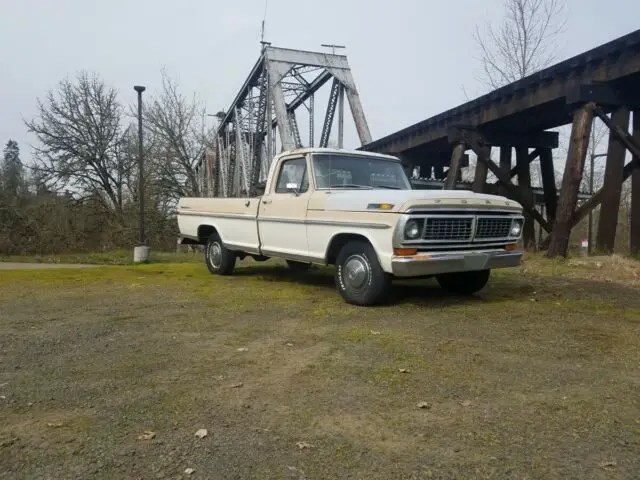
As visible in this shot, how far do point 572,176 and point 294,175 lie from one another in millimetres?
5453

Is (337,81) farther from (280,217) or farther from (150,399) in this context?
(150,399)

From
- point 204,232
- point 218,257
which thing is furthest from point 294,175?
point 204,232

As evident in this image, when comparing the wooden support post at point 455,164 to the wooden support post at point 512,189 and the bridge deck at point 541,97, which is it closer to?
the wooden support post at point 512,189

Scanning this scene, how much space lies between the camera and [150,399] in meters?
3.16

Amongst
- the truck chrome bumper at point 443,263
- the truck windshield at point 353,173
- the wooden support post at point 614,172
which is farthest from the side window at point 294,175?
the wooden support post at point 614,172

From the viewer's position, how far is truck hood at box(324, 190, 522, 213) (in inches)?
221

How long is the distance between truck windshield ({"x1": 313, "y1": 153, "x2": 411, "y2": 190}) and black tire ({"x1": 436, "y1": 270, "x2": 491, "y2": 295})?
139 cm

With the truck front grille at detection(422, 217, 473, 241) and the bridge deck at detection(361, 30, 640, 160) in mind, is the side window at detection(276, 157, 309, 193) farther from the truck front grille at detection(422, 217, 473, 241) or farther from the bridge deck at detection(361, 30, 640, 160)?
the bridge deck at detection(361, 30, 640, 160)

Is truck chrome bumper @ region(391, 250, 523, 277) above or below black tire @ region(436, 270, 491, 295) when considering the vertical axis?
above

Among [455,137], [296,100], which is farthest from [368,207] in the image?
[296,100]

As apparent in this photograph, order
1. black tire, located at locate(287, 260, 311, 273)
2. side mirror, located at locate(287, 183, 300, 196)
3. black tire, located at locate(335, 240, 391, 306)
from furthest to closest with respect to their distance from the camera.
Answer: black tire, located at locate(287, 260, 311, 273) < side mirror, located at locate(287, 183, 300, 196) < black tire, located at locate(335, 240, 391, 306)

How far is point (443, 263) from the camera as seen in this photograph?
573 centimetres

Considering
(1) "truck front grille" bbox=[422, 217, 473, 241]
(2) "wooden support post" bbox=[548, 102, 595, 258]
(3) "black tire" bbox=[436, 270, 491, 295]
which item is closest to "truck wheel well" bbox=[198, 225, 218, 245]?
(3) "black tire" bbox=[436, 270, 491, 295]

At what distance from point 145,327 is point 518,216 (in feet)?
14.6
